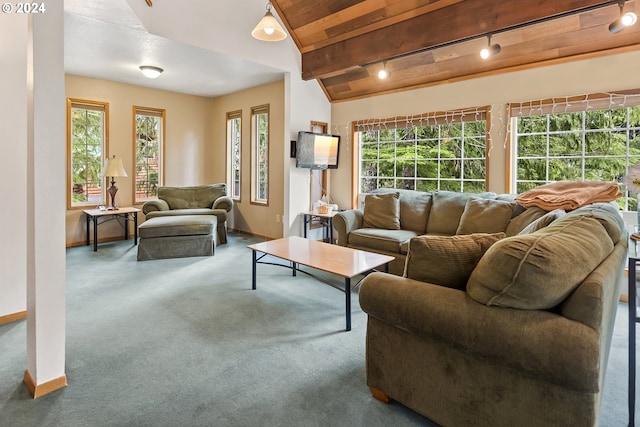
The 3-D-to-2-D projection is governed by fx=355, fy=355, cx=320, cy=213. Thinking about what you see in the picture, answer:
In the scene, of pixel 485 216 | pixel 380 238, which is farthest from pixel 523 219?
pixel 380 238

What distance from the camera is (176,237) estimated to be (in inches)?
180

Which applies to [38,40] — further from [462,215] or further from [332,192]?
[332,192]

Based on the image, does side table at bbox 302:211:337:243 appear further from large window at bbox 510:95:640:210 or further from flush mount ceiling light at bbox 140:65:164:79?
flush mount ceiling light at bbox 140:65:164:79

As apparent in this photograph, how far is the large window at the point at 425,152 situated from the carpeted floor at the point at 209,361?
6.84ft

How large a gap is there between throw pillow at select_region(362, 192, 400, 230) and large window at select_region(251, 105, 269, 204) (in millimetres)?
2096

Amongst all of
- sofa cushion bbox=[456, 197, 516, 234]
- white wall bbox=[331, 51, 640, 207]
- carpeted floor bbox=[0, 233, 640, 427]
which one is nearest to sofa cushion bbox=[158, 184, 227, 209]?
white wall bbox=[331, 51, 640, 207]

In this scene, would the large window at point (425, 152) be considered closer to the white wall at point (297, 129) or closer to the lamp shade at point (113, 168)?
the white wall at point (297, 129)

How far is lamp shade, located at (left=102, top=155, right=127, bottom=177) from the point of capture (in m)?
5.13

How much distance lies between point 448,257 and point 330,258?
4.98ft

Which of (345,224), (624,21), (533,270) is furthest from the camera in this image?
(345,224)

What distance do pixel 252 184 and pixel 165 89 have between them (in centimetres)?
217

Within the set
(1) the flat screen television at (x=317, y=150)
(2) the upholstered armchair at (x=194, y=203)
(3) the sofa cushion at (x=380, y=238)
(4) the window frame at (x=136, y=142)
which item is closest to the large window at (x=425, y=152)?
(1) the flat screen television at (x=317, y=150)

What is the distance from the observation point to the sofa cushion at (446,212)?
3.83 m

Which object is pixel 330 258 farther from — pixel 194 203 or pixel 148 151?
pixel 148 151
